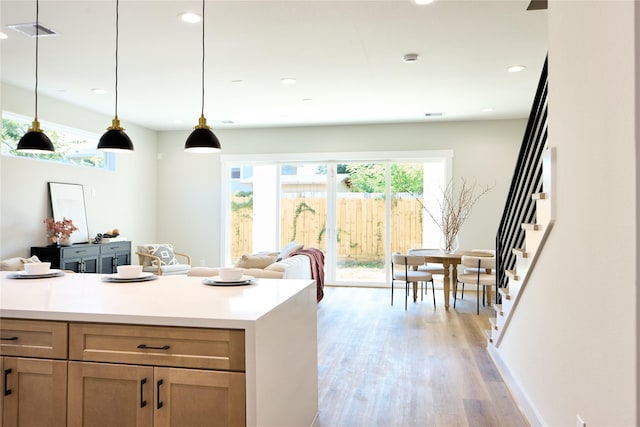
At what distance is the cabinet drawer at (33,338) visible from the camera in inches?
74.4

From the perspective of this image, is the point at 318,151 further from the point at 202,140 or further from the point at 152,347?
the point at 152,347

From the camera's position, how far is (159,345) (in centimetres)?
181

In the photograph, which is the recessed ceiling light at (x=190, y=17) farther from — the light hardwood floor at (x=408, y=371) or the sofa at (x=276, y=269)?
the light hardwood floor at (x=408, y=371)

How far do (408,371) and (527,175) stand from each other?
5.79 feet

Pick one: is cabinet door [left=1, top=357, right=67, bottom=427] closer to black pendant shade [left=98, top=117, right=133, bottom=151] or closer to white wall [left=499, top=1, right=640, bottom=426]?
black pendant shade [left=98, top=117, right=133, bottom=151]

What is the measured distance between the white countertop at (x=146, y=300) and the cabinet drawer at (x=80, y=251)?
3434mm

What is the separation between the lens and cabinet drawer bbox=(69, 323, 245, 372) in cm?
175

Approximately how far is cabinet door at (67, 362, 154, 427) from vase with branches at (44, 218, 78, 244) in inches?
184

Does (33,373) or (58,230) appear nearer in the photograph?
(33,373)

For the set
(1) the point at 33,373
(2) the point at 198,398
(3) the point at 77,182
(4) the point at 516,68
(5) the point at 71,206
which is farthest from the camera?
(3) the point at 77,182

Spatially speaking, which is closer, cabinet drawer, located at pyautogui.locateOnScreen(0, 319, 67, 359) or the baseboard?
cabinet drawer, located at pyautogui.locateOnScreen(0, 319, 67, 359)

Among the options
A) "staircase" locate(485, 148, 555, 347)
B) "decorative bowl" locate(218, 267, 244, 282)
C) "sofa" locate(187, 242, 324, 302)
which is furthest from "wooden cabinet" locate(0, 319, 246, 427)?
"sofa" locate(187, 242, 324, 302)

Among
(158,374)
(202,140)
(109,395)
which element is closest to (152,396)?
(158,374)

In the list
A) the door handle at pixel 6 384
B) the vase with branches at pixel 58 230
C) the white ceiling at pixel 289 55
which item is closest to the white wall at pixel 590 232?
the white ceiling at pixel 289 55
